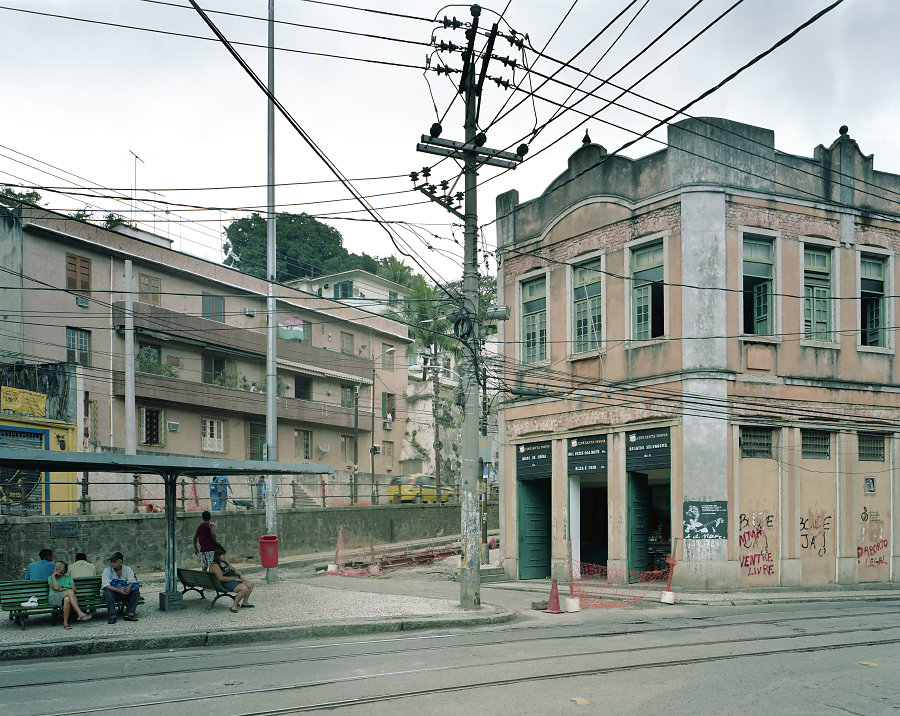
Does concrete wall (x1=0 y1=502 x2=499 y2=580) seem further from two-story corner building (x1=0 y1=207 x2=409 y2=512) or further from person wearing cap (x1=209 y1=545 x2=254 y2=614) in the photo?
person wearing cap (x1=209 y1=545 x2=254 y2=614)

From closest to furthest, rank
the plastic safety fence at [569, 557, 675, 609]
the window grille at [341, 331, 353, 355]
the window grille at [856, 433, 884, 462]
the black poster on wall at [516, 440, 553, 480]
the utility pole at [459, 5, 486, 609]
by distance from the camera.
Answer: the utility pole at [459, 5, 486, 609]
the plastic safety fence at [569, 557, 675, 609]
the window grille at [856, 433, 884, 462]
the black poster on wall at [516, 440, 553, 480]
the window grille at [341, 331, 353, 355]

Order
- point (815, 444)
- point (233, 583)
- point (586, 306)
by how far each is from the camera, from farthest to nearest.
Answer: point (586, 306), point (815, 444), point (233, 583)

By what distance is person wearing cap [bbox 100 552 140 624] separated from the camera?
1412 cm

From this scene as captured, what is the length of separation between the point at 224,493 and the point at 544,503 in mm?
11816

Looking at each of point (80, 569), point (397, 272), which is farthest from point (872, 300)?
point (397, 272)

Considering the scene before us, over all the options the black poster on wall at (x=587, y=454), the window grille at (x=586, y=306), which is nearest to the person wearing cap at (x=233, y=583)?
the black poster on wall at (x=587, y=454)

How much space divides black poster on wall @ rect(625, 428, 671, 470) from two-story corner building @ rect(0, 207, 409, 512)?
47.7 feet

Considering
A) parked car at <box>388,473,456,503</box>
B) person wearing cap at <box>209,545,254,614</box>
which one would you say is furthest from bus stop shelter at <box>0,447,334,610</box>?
parked car at <box>388,473,456,503</box>

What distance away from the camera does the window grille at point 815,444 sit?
2317 centimetres

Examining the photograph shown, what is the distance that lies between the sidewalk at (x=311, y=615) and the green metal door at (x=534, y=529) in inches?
101

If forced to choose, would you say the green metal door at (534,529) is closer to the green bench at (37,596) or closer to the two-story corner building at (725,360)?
the two-story corner building at (725,360)

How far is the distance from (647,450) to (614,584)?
3.65m

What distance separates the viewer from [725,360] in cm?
2212

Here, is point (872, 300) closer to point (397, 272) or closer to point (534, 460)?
point (534, 460)
